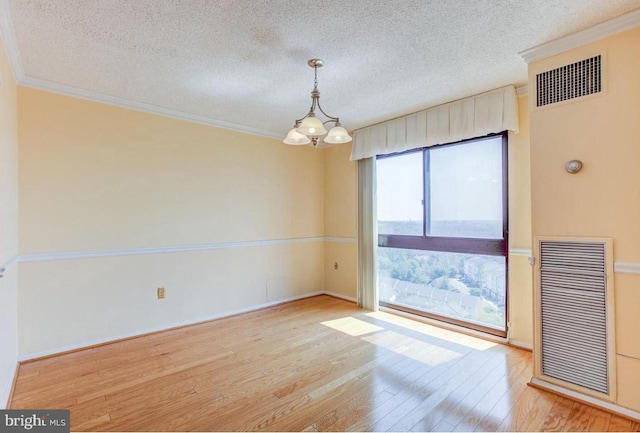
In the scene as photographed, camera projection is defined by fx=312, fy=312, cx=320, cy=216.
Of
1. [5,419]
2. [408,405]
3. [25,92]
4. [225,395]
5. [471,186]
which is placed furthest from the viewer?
[471,186]

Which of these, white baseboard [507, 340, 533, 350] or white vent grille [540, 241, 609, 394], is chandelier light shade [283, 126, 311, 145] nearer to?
white vent grille [540, 241, 609, 394]

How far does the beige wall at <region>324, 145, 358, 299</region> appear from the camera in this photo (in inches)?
183

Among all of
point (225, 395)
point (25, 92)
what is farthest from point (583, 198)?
point (25, 92)

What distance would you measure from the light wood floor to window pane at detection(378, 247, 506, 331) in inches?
13.2

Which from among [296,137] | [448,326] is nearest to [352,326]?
[448,326]

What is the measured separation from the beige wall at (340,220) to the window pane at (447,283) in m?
0.53

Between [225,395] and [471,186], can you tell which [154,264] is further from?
[471,186]

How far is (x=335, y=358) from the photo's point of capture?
279 centimetres

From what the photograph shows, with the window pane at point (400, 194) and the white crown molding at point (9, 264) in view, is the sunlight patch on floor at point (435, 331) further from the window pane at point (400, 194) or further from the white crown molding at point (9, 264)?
the white crown molding at point (9, 264)

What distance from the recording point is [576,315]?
2.17 meters

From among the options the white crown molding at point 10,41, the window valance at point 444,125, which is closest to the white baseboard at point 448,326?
the window valance at point 444,125

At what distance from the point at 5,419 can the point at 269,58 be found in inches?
113

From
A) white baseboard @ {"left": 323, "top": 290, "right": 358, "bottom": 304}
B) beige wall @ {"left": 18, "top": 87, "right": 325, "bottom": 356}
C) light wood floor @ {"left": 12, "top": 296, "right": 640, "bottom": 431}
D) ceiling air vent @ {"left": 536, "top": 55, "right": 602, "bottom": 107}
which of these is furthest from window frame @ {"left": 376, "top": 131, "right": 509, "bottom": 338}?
beige wall @ {"left": 18, "top": 87, "right": 325, "bottom": 356}

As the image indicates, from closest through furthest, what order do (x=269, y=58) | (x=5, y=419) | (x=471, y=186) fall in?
(x=5, y=419)
(x=269, y=58)
(x=471, y=186)
